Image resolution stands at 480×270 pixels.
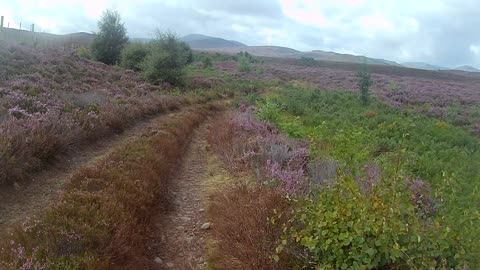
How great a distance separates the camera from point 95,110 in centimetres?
1209

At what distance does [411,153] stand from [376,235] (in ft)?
18.3

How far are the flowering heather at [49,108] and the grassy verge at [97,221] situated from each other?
1.25 metres

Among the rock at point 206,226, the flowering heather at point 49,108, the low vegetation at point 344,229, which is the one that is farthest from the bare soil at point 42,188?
the low vegetation at point 344,229

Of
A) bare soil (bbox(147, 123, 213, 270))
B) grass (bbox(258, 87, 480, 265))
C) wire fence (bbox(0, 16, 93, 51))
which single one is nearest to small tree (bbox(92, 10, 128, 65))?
wire fence (bbox(0, 16, 93, 51))

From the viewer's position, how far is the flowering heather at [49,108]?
23.3ft

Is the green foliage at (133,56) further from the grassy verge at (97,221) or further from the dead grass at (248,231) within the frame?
the dead grass at (248,231)

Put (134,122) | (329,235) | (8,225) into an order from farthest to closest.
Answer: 1. (134,122)
2. (8,225)
3. (329,235)

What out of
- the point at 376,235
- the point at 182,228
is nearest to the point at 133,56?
the point at 182,228

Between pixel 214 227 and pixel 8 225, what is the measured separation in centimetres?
277

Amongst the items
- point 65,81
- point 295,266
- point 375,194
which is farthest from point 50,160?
point 65,81

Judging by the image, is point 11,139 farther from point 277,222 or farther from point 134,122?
point 134,122

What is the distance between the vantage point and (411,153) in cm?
837

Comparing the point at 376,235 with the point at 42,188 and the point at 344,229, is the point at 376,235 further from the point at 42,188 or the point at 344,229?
the point at 42,188

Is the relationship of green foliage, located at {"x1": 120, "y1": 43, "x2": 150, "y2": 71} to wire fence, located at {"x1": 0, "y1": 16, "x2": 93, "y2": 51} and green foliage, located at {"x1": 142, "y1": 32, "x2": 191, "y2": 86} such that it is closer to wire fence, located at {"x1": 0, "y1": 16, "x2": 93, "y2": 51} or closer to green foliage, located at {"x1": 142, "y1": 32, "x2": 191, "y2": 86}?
green foliage, located at {"x1": 142, "y1": 32, "x2": 191, "y2": 86}
